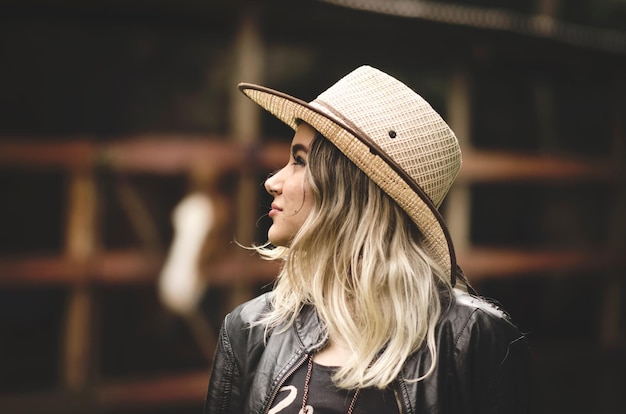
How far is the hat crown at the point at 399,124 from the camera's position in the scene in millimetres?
2006

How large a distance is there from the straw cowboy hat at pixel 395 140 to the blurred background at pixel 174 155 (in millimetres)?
2362

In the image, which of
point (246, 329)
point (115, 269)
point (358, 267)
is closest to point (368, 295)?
point (358, 267)

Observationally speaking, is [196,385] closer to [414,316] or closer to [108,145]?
[108,145]

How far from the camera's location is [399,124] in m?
2.03

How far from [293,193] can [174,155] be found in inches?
122

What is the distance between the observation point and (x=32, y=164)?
466cm

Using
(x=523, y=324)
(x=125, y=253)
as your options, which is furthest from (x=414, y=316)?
(x=523, y=324)

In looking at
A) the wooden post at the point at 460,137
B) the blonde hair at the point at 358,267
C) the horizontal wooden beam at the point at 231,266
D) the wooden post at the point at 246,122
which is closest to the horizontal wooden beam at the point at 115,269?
the horizontal wooden beam at the point at 231,266

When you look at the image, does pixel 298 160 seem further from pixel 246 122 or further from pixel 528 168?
pixel 528 168

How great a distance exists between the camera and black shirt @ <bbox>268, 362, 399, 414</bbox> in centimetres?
190

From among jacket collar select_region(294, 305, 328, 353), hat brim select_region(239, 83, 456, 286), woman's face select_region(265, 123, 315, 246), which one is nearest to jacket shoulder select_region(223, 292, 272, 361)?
jacket collar select_region(294, 305, 328, 353)

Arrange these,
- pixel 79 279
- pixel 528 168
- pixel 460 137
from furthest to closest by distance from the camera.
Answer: pixel 528 168, pixel 460 137, pixel 79 279

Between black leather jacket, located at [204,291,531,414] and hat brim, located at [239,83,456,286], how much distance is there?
0.58ft

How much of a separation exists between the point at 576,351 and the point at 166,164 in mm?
3864
